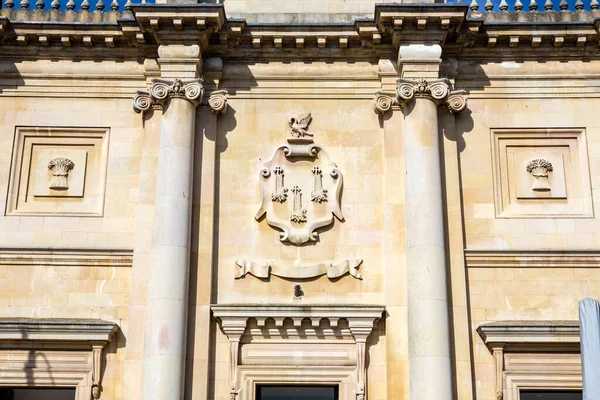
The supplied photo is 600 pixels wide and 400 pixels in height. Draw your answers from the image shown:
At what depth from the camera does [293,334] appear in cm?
1706

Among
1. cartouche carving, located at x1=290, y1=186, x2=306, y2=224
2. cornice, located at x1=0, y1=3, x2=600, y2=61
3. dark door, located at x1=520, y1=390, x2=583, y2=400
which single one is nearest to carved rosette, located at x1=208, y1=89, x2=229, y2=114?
cornice, located at x1=0, y1=3, x2=600, y2=61

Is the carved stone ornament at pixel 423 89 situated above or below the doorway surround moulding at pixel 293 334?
above

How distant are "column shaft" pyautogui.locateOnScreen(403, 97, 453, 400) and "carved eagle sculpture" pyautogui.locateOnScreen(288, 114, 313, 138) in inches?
76.7

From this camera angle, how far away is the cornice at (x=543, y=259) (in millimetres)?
17500

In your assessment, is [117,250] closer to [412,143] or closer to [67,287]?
[67,287]

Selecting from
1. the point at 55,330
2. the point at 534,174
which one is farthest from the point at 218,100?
the point at 534,174

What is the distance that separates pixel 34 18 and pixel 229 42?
4162 mm

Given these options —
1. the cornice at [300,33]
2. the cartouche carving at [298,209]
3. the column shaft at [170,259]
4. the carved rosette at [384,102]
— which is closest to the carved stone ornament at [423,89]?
the carved rosette at [384,102]

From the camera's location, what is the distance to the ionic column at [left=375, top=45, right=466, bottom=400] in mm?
16188

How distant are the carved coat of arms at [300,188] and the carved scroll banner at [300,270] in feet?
1.81

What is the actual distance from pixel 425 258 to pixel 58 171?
7380mm

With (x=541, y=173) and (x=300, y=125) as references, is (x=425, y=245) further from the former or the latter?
(x=300, y=125)

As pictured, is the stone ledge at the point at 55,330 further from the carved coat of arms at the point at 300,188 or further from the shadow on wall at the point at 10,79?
the shadow on wall at the point at 10,79

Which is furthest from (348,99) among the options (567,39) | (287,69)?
(567,39)
